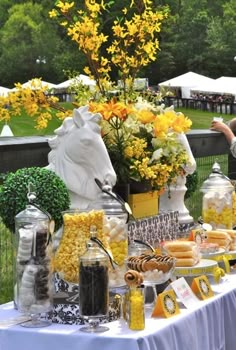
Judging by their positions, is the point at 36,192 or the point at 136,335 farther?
the point at 36,192

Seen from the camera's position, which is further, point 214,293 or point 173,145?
point 173,145

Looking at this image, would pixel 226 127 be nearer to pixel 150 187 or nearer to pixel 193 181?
pixel 193 181

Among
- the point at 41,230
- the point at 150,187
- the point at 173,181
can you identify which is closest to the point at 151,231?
the point at 150,187

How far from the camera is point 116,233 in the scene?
127 inches

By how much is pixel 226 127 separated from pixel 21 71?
57622mm

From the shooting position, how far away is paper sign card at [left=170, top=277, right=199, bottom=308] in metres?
3.12

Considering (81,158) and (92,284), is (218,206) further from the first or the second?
(92,284)

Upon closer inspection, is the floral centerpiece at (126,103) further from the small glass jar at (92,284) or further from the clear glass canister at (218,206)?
the small glass jar at (92,284)

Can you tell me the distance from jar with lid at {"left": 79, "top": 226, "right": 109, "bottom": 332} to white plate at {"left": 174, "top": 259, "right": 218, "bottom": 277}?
0.64 meters

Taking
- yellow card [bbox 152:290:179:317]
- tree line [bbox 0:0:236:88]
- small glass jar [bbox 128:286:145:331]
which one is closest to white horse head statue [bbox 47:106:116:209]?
yellow card [bbox 152:290:179:317]

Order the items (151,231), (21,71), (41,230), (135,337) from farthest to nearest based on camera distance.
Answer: (21,71), (151,231), (41,230), (135,337)

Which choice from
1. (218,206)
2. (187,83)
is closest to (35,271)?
(218,206)

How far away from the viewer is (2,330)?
2.88m

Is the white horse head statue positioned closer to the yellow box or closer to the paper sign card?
the yellow box
